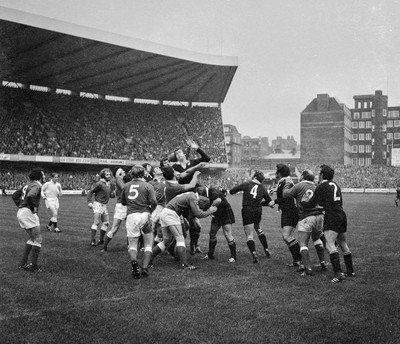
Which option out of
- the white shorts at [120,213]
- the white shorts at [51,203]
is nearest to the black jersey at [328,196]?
the white shorts at [120,213]

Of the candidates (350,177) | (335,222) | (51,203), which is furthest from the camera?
(350,177)

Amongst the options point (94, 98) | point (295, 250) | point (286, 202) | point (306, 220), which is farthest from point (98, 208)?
point (94, 98)

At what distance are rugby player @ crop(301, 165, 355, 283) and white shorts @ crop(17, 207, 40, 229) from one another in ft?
16.2

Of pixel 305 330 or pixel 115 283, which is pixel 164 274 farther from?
pixel 305 330

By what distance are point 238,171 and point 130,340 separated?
55556 mm

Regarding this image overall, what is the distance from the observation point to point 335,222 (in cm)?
746

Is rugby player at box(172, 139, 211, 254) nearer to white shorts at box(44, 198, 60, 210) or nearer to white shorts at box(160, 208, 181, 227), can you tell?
white shorts at box(160, 208, 181, 227)

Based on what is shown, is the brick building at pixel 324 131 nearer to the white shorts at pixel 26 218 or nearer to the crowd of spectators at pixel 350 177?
the crowd of spectators at pixel 350 177

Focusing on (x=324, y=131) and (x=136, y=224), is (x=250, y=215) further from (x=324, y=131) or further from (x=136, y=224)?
(x=324, y=131)

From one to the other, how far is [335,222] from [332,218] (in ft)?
0.27

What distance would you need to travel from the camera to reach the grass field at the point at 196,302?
4.77m

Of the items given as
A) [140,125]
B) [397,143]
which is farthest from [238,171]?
[397,143]

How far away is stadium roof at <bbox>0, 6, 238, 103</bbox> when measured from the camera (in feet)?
105

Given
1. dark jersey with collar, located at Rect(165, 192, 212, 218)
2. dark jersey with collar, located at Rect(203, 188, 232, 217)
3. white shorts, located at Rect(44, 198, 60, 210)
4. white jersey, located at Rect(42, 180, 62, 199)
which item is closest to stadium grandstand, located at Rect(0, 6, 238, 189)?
white jersey, located at Rect(42, 180, 62, 199)
